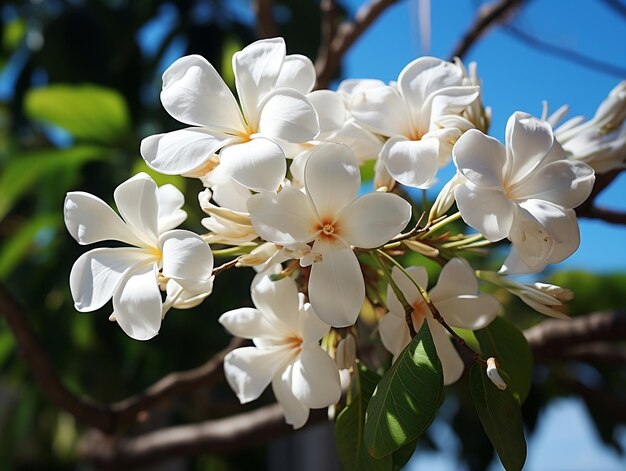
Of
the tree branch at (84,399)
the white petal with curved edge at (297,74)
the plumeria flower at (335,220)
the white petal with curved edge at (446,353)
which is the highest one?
the white petal with curved edge at (297,74)

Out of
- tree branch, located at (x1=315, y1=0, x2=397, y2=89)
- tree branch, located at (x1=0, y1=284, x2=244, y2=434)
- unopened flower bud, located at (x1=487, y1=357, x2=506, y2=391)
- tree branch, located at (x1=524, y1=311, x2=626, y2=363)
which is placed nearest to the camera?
unopened flower bud, located at (x1=487, y1=357, x2=506, y2=391)

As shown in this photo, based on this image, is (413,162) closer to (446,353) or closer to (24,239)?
(446,353)

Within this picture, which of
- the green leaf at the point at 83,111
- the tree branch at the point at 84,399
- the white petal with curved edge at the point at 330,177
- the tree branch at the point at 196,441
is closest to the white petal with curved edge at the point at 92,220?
the white petal with curved edge at the point at 330,177

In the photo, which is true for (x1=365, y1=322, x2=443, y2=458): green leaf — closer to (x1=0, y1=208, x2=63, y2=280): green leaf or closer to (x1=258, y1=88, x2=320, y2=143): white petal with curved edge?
(x1=258, y1=88, x2=320, y2=143): white petal with curved edge

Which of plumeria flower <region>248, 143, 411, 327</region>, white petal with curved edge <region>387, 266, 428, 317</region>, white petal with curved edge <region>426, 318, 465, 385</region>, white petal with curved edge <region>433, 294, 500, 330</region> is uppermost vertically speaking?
plumeria flower <region>248, 143, 411, 327</region>

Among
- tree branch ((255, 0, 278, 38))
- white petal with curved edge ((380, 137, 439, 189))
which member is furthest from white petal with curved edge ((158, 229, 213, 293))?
tree branch ((255, 0, 278, 38))

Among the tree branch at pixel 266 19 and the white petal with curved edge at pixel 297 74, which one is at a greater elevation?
the white petal with curved edge at pixel 297 74

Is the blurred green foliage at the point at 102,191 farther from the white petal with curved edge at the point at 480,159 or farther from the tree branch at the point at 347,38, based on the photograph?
the white petal with curved edge at the point at 480,159
